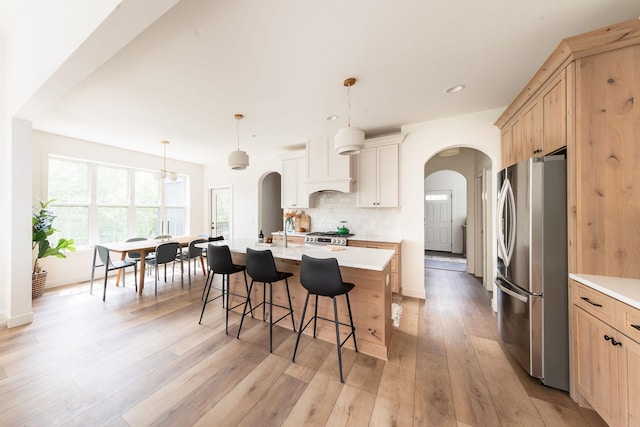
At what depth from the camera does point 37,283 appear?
11.5 ft

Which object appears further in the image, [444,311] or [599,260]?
[444,311]

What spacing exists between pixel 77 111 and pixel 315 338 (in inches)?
169

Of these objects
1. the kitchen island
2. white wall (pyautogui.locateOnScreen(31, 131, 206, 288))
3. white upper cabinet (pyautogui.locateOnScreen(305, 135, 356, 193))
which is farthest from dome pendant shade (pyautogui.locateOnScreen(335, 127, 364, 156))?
white wall (pyautogui.locateOnScreen(31, 131, 206, 288))

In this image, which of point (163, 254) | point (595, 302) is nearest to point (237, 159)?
point (163, 254)

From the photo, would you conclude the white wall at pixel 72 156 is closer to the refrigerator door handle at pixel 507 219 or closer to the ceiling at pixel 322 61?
the ceiling at pixel 322 61

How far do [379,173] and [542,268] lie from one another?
2468 mm

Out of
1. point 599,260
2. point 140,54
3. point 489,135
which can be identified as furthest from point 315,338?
point 489,135

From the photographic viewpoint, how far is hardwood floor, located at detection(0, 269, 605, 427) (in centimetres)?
148

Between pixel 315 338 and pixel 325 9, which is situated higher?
pixel 325 9

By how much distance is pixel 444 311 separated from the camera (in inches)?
119

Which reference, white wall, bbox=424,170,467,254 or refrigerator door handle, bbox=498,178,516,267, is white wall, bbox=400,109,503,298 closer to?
refrigerator door handle, bbox=498,178,516,267

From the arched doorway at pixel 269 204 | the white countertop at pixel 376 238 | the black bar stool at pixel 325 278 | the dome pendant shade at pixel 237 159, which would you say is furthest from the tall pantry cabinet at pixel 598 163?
the arched doorway at pixel 269 204

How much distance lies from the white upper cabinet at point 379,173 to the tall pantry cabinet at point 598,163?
2108mm

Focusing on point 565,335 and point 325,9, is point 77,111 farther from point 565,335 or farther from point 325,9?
point 565,335
